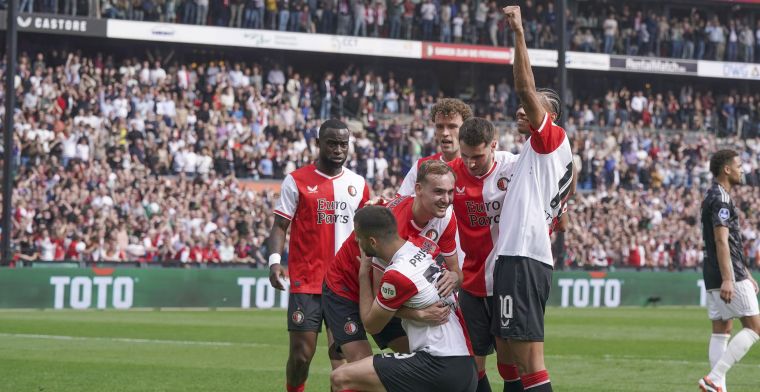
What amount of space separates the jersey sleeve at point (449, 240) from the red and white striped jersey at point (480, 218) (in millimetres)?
448

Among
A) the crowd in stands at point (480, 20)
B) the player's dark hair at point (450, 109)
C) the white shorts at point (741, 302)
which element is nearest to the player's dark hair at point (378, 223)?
the player's dark hair at point (450, 109)

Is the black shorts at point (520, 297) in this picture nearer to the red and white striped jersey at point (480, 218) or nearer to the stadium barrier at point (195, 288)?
the red and white striped jersey at point (480, 218)

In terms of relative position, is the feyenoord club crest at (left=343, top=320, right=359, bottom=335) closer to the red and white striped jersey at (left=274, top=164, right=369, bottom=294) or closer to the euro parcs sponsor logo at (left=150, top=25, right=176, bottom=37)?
the red and white striped jersey at (left=274, top=164, right=369, bottom=294)

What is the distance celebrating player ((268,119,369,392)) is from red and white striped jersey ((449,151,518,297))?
176 cm

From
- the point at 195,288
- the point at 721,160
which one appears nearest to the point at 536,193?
the point at 721,160

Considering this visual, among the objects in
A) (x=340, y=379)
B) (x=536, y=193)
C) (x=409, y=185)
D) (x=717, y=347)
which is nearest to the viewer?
(x=340, y=379)

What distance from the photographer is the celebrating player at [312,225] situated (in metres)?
10.5

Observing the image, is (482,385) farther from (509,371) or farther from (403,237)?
(403,237)

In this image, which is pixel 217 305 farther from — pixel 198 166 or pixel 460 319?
pixel 460 319

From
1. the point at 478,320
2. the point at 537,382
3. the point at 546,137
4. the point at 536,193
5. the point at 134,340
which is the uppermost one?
the point at 546,137

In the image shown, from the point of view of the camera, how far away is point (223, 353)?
656 inches

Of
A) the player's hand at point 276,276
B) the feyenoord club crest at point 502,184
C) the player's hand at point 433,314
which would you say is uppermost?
the feyenoord club crest at point 502,184

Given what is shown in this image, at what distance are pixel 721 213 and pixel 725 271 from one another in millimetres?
530

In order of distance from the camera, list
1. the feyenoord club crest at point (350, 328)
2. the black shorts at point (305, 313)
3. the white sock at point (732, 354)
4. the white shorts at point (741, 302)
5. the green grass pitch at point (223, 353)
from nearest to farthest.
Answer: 1. the feyenoord club crest at point (350, 328)
2. the black shorts at point (305, 313)
3. the white sock at point (732, 354)
4. the white shorts at point (741, 302)
5. the green grass pitch at point (223, 353)
